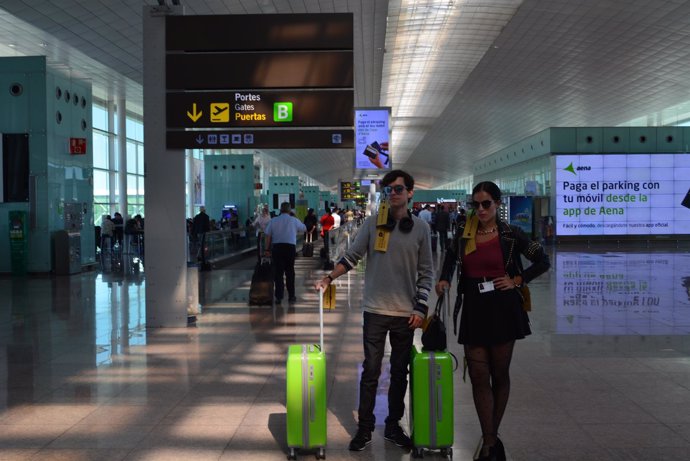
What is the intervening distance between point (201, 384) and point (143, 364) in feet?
3.97

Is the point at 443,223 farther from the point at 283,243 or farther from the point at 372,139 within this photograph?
the point at 283,243

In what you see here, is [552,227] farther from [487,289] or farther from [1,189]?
[487,289]

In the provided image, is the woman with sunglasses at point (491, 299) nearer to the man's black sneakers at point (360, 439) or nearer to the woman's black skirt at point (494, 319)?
the woman's black skirt at point (494, 319)

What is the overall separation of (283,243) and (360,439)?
26.8ft

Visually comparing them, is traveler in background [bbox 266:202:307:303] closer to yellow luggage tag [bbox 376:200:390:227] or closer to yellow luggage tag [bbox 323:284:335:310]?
yellow luggage tag [bbox 323:284:335:310]

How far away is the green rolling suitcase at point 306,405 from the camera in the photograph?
4.65 meters

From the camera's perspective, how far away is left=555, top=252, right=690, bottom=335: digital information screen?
9.85 m

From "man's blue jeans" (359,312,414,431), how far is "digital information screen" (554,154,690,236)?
31.8 metres

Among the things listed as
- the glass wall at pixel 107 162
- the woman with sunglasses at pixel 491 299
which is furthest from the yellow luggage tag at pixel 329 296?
the glass wall at pixel 107 162

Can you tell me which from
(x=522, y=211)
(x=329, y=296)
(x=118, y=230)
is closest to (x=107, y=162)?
(x=118, y=230)

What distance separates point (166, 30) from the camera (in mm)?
9820

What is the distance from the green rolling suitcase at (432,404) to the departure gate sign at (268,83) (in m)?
5.03

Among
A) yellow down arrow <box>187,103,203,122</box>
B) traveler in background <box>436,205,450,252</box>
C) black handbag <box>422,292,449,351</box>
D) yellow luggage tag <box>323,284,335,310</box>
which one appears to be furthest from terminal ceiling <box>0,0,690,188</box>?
black handbag <box>422,292,449,351</box>

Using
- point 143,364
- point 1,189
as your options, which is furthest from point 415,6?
point 143,364
